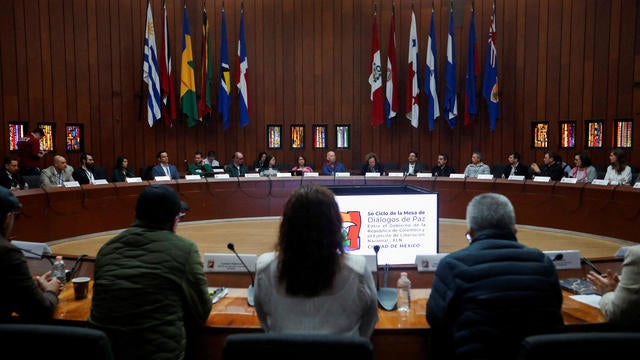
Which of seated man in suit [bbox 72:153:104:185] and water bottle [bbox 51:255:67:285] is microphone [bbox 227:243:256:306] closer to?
water bottle [bbox 51:255:67:285]

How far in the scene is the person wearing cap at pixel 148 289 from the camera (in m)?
1.88

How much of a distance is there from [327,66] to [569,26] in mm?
5208

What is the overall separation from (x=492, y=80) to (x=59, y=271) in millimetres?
9857

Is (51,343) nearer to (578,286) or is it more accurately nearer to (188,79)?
(578,286)

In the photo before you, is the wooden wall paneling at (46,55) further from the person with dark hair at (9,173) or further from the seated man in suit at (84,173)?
the person with dark hair at (9,173)

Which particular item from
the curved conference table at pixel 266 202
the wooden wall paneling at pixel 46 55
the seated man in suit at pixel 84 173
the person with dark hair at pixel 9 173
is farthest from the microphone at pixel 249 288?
the wooden wall paneling at pixel 46 55

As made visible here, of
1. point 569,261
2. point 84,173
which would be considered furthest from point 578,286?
point 84,173

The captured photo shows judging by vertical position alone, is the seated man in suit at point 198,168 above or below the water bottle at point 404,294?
above

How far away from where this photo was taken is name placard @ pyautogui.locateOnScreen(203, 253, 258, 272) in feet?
8.89

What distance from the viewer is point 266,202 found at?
29.2 ft

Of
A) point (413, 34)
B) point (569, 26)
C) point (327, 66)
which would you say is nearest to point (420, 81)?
point (413, 34)

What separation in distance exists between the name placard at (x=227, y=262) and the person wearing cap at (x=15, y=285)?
A: 79cm

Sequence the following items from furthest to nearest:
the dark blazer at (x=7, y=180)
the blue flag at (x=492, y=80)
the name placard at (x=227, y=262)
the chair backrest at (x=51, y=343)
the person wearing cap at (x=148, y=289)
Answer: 1. the blue flag at (x=492, y=80)
2. the dark blazer at (x=7, y=180)
3. the name placard at (x=227, y=262)
4. the person wearing cap at (x=148, y=289)
5. the chair backrest at (x=51, y=343)

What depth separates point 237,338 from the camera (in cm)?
132
